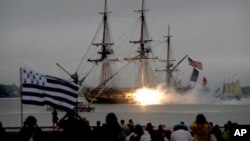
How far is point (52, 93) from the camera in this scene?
15961 millimetres

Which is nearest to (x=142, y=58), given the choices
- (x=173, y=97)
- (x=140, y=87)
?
(x=140, y=87)

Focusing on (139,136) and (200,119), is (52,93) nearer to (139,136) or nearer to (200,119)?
(139,136)

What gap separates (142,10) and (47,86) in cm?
13546

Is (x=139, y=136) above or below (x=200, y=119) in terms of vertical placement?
below

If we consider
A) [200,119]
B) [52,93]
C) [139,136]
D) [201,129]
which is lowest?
[139,136]

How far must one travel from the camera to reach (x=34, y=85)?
16703mm

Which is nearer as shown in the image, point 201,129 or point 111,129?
point 111,129

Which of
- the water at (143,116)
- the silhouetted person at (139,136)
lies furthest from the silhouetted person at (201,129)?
the water at (143,116)

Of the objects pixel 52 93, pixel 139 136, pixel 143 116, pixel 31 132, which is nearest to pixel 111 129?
pixel 31 132

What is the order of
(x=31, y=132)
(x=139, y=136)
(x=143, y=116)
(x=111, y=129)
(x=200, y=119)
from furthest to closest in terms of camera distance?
(x=143, y=116), (x=200, y=119), (x=139, y=136), (x=31, y=132), (x=111, y=129)

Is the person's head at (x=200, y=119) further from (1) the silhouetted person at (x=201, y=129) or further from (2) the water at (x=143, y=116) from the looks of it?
(2) the water at (x=143, y=116)

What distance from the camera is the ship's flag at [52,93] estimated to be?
1592cm

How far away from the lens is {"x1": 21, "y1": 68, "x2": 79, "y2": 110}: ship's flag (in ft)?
52.2

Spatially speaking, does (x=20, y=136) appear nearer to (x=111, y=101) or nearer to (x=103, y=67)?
(x=103, y=67)
